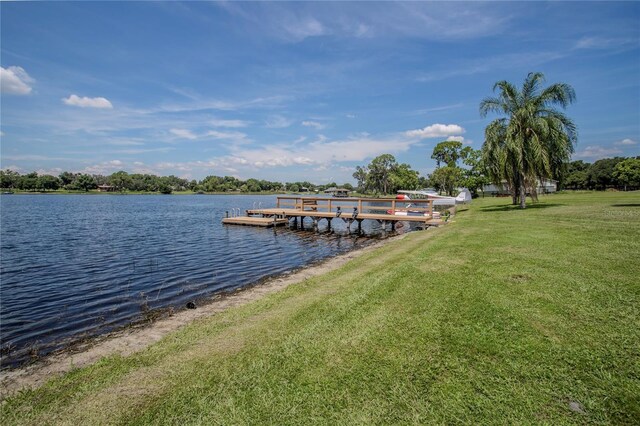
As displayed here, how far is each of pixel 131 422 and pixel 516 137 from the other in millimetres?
27395

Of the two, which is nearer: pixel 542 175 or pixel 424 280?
pixel 424 280

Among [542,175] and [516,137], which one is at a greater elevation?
[516,137]

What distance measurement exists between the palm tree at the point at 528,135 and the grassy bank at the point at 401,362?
58.6 feet

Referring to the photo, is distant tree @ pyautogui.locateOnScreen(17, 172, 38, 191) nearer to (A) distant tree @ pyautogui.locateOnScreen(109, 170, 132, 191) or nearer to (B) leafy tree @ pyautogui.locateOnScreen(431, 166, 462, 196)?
(A) distant tree @ pyautogui.locateOnScreen(109, 170, 132, 191)

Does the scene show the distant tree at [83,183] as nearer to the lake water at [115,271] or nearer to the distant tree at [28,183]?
the distant tree at [28,183]

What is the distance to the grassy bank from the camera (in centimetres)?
374

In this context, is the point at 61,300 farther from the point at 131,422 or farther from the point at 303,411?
the point at 303,411

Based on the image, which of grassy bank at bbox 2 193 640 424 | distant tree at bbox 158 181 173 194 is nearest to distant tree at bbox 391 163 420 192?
grassy bank at bbox 2 193 640 424

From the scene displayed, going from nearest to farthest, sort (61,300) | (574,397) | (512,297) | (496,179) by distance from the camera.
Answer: (574,397), (512,297), (61,300), (496,179)

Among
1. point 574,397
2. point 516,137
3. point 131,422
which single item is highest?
point 516,137

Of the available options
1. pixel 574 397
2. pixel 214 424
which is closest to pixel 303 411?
pixel 214 424

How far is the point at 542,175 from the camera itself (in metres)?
24.0

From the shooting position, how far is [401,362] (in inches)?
182

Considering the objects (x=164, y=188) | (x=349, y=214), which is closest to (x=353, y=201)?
(x=349, y=214)
